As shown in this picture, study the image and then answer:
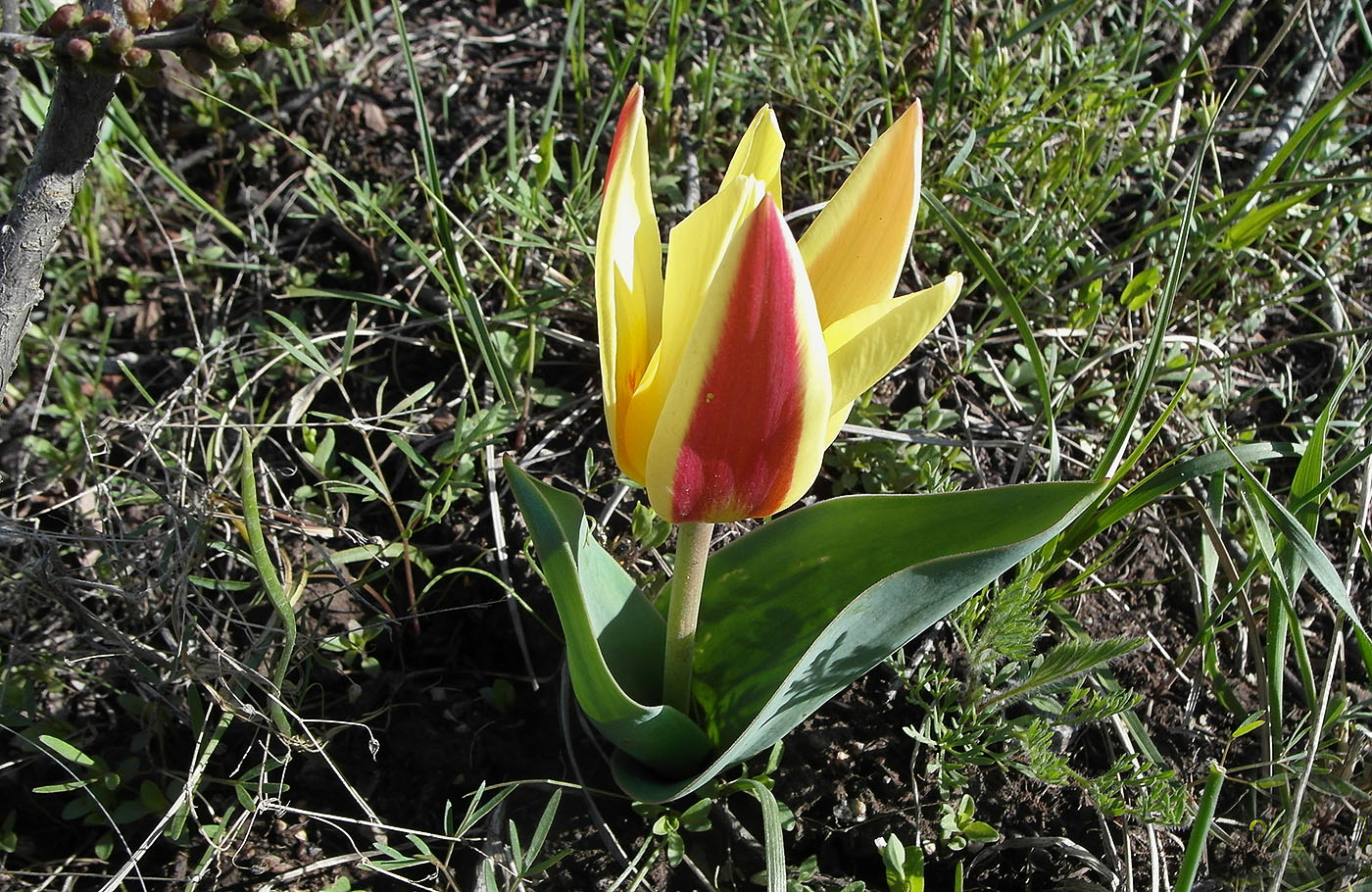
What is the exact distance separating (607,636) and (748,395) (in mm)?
574

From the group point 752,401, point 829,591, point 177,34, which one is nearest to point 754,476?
point 752,401

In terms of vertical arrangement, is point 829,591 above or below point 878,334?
below

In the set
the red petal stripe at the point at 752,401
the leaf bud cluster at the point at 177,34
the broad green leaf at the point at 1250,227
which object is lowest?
the broad green leaf at the point at 1250,227

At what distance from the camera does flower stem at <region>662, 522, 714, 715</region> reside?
112 centimetres

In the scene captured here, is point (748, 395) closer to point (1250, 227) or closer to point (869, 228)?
point (869, 228)

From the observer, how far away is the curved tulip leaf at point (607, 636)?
113 cm

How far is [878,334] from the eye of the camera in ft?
2.90

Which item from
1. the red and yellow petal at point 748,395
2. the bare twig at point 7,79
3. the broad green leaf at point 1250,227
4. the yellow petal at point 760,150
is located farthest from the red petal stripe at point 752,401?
the broad green leaf at point 1250,227

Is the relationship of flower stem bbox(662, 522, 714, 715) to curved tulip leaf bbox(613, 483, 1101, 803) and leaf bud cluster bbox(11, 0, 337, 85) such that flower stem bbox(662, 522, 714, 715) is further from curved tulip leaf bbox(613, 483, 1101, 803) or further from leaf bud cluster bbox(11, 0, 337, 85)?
leaf bud cluster bbox(11, 0, 337, 85)

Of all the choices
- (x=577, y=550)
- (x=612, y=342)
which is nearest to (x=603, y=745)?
(x=577, y=550)

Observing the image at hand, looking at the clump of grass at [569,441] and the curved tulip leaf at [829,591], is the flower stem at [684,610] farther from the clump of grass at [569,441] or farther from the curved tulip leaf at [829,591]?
the clump of grass at [569,441]

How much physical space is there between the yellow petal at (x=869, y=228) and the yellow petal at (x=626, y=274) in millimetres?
150

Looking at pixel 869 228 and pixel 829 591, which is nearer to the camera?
pixel 869 228

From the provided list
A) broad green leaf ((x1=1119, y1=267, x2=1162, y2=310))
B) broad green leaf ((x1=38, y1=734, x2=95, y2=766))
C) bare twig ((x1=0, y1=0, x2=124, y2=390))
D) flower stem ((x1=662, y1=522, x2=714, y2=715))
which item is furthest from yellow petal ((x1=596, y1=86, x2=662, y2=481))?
broad green leaf ((x1=1119, y1=267, x2=1162, y2=310))
